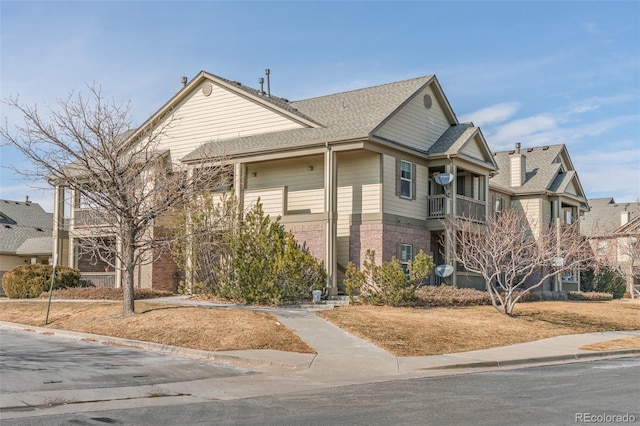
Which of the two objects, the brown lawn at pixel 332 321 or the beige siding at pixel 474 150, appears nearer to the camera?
the brown lawn at pixel 332 321

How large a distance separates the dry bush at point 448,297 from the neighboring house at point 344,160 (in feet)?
5.90

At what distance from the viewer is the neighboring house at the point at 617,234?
131 feet

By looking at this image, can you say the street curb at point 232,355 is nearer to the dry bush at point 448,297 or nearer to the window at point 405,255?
the dry bush at point 448,297

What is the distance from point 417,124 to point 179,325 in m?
15.1


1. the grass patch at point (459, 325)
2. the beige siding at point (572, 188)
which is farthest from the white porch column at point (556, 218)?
the grass patch at point (459, 325)

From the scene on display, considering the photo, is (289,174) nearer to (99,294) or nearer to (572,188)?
(99,294)

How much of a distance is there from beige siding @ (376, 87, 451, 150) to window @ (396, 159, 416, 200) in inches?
37.7

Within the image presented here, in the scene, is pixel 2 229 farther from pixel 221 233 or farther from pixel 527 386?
pixel 527 386

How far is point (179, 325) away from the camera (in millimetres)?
18859

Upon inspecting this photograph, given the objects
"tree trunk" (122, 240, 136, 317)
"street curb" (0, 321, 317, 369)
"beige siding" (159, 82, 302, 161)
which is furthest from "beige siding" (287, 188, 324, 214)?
"street curb" (0, 321, 317, 369)

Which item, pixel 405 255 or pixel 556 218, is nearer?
pixel 405 255

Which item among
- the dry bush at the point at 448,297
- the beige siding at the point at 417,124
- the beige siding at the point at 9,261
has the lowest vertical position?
the dry bush at the point at 448,297

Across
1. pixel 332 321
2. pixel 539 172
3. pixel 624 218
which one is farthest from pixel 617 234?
pixel 332 321

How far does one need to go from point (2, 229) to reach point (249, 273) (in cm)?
2685
